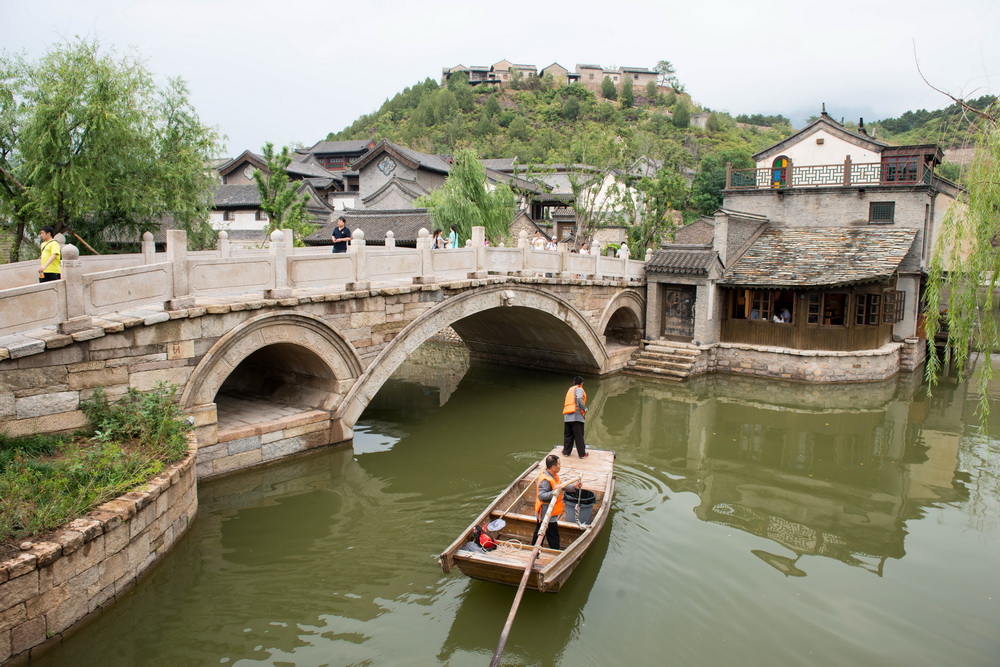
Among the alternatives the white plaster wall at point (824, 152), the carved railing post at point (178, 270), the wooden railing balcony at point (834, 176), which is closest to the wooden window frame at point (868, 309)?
the wooden railing balcony at point (834, 176)

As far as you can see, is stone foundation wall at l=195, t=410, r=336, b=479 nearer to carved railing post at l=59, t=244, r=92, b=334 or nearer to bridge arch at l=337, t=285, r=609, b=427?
bridge arch at l=337, t=285, r=609, b=427

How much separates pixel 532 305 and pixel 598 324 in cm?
333

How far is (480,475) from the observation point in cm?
1222

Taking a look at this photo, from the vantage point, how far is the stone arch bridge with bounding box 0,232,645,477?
834 centimetres

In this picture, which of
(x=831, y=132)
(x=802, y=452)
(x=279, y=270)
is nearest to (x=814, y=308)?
(x=802, y=452)

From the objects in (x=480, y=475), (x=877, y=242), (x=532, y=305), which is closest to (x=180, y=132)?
(x=532, y=305)

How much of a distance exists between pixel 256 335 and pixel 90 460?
141 inches

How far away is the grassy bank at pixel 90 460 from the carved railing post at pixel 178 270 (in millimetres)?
1221

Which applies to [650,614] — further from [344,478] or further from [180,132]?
[180,132]

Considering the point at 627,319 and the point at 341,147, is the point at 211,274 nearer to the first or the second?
the point at 627,319

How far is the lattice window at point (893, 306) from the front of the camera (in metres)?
20.8

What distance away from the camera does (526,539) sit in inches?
330

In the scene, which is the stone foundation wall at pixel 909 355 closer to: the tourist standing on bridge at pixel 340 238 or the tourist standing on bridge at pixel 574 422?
the tourist standing on bridge at pixel 574 422

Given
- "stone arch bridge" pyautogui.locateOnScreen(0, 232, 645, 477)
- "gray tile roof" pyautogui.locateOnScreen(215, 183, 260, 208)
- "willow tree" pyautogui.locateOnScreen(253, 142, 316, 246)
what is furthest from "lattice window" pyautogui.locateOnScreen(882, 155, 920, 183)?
"gray tile roof" pyautogui.locateOnScreen(215, 183, 260, 208)
